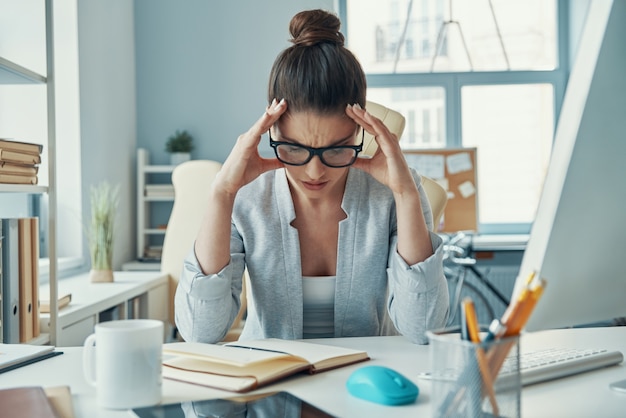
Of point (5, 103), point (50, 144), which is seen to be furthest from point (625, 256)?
point (5, 103)

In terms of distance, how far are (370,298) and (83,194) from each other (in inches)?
92.5

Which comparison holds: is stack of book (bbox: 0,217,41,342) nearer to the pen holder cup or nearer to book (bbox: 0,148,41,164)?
book (bbox: 0,148,41,164)

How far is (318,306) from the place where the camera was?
1.52 meters

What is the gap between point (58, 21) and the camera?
339 cm

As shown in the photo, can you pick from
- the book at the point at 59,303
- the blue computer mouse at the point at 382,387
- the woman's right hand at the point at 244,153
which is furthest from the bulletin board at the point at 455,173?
the blue computer mouse at the point at 382,387

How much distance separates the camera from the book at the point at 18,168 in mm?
1970

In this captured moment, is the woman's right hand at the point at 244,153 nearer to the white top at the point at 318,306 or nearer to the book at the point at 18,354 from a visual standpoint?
the white top at the point at 318,306

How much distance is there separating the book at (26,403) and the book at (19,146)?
4.04ft

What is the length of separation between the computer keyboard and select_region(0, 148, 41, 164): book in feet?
4.98

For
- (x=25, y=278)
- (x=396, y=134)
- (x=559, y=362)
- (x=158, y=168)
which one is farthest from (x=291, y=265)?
(x=158, y=168)

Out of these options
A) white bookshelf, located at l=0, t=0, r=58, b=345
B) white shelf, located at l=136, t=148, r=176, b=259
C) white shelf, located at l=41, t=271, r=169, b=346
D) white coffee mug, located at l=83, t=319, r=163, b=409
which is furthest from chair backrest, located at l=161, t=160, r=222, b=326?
white coffee mug, located at l=83, t=319, r=163, b=409

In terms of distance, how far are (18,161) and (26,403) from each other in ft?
4.44

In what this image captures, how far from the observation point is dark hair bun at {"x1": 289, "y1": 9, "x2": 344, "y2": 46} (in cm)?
145

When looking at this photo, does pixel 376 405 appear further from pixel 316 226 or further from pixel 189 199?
pixel 189 199
